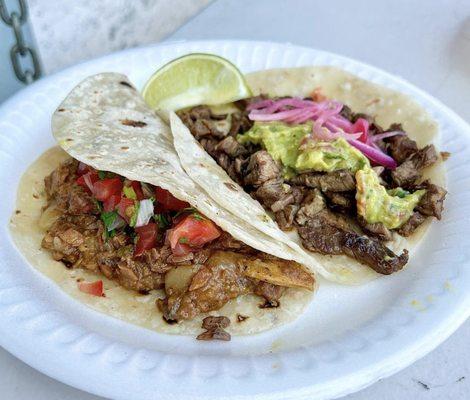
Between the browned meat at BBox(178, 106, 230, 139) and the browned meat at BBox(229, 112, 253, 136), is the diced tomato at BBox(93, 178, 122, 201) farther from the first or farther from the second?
the browned meat at BBox(229, 112, 253, 136)

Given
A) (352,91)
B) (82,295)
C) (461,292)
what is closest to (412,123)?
(352,91)

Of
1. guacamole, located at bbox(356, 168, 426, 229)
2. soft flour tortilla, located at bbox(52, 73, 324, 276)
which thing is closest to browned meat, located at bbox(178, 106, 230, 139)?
soft flour tortilla, located at bbox(52, 73, 324, 276)

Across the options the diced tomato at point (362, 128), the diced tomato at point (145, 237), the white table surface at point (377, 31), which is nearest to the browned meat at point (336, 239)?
the diced tomato at point (362, 128)

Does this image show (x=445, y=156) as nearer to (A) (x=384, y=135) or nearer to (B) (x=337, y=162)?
(A) (x=384, y=135)

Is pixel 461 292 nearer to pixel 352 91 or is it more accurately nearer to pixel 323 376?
pixel 323 376

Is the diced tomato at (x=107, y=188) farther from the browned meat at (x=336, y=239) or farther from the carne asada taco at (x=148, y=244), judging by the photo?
the browned meat at (x=336, y=239)
